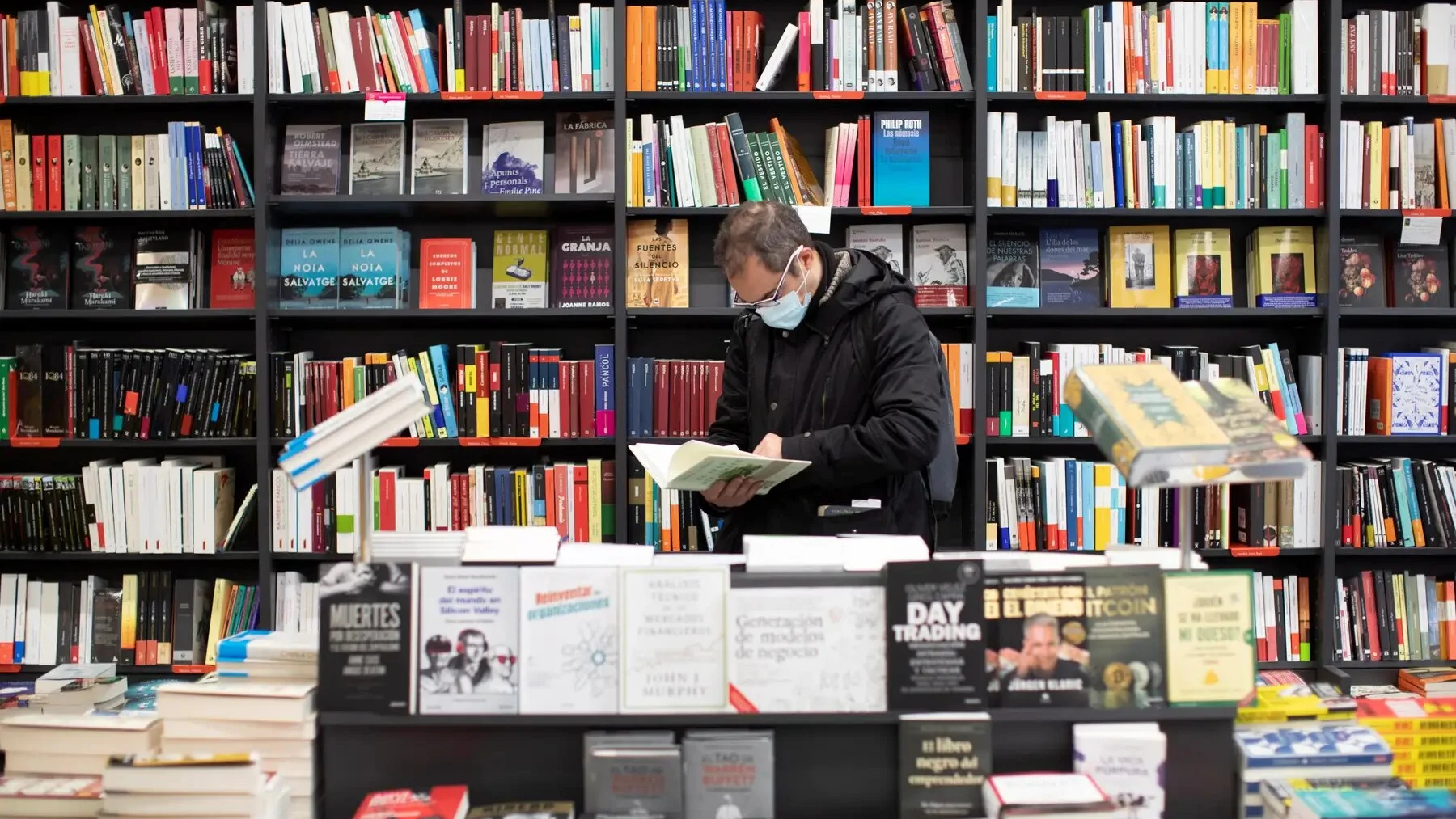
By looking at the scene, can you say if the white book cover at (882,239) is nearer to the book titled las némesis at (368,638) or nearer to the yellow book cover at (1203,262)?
the yellow book cover at (1203,262)

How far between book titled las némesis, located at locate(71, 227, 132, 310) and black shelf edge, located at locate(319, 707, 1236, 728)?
299 cm

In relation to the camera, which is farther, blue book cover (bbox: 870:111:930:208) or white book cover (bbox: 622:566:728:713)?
blue book cover (bbox: 870:111:930:208)

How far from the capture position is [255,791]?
67.4 inches

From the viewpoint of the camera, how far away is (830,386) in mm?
2807

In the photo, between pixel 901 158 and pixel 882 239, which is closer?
pixel 901 158

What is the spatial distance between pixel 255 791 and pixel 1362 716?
1750mm

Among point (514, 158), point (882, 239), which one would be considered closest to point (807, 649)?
point (882, 239)

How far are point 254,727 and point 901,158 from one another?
9.46ft

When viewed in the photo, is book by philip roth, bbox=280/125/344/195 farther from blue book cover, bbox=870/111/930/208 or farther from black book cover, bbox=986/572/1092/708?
black book cover, bbox=986/572/1092/708

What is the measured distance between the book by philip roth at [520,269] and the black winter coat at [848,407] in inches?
55.3

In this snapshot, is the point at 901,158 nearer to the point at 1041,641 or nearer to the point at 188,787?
the point at 1041,641

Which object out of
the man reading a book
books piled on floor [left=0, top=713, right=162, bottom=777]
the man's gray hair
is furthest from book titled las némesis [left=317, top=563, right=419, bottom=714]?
the man's gray hair

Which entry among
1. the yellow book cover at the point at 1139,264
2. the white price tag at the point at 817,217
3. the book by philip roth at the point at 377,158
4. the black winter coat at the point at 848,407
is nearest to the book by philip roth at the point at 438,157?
the book by philip roth at the point at 377,158

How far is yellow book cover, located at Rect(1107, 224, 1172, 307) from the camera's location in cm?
412
